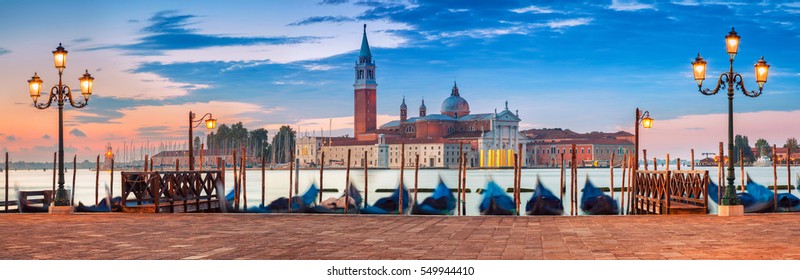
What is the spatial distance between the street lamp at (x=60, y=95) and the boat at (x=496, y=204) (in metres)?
6.21

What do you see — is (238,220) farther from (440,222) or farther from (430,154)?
(430,154)

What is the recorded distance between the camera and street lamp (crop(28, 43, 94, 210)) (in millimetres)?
10312

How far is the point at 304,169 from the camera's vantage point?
68.0 metres

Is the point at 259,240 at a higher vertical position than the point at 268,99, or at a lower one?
lower

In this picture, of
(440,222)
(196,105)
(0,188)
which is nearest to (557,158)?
(0,188)

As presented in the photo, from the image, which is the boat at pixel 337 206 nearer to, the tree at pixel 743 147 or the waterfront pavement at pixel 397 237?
the waterfront pavement at pixel 397 237

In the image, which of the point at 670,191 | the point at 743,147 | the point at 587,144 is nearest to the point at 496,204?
the point at 670,191

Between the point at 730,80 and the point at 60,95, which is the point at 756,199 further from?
the point at 60,95

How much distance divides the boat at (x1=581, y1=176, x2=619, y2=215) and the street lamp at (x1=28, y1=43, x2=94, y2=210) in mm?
8573

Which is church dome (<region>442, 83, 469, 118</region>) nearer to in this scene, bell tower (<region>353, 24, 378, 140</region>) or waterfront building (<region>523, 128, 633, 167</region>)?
bell tower (<region>353, 24, 378, 140</region>)

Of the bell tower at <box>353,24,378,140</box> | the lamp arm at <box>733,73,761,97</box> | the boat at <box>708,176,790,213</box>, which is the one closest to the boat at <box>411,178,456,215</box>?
the boat at <box>708,176,790,213</box>

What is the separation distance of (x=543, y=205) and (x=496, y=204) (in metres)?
0.87

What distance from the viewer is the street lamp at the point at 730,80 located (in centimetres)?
959

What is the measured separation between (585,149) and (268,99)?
6163 centimetres
